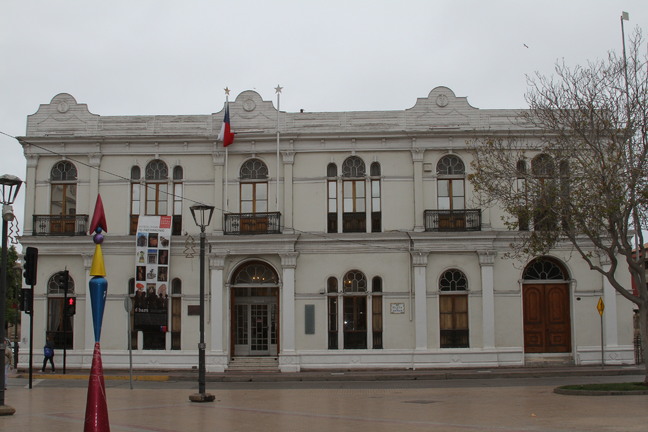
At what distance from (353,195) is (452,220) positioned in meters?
4.10

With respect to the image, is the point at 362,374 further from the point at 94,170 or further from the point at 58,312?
the point at 94,170

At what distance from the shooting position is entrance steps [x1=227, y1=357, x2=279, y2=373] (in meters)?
31.9

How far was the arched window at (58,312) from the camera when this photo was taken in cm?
3281

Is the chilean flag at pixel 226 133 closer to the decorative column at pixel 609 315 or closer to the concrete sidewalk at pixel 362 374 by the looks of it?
the concrete sidewalk at pixel 362 374

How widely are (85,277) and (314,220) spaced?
956 centimetres

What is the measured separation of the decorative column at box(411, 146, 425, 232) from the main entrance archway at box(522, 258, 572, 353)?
4.65 m

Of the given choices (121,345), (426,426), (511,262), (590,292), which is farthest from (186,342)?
(426,426)

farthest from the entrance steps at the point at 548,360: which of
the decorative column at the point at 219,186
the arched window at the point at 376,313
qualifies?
the decorative column at the point at 219,186

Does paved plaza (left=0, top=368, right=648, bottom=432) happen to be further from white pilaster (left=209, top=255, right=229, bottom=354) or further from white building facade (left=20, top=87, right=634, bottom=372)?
white pilaster (left=209, top=255, right=229, bottom=354)

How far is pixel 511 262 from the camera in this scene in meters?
32.0

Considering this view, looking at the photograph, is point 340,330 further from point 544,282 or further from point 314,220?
point 544,282

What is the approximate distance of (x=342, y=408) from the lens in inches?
748

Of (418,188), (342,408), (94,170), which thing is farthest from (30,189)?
(342,408)

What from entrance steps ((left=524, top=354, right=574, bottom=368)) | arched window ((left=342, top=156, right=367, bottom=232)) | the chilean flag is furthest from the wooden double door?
the chilean flag
